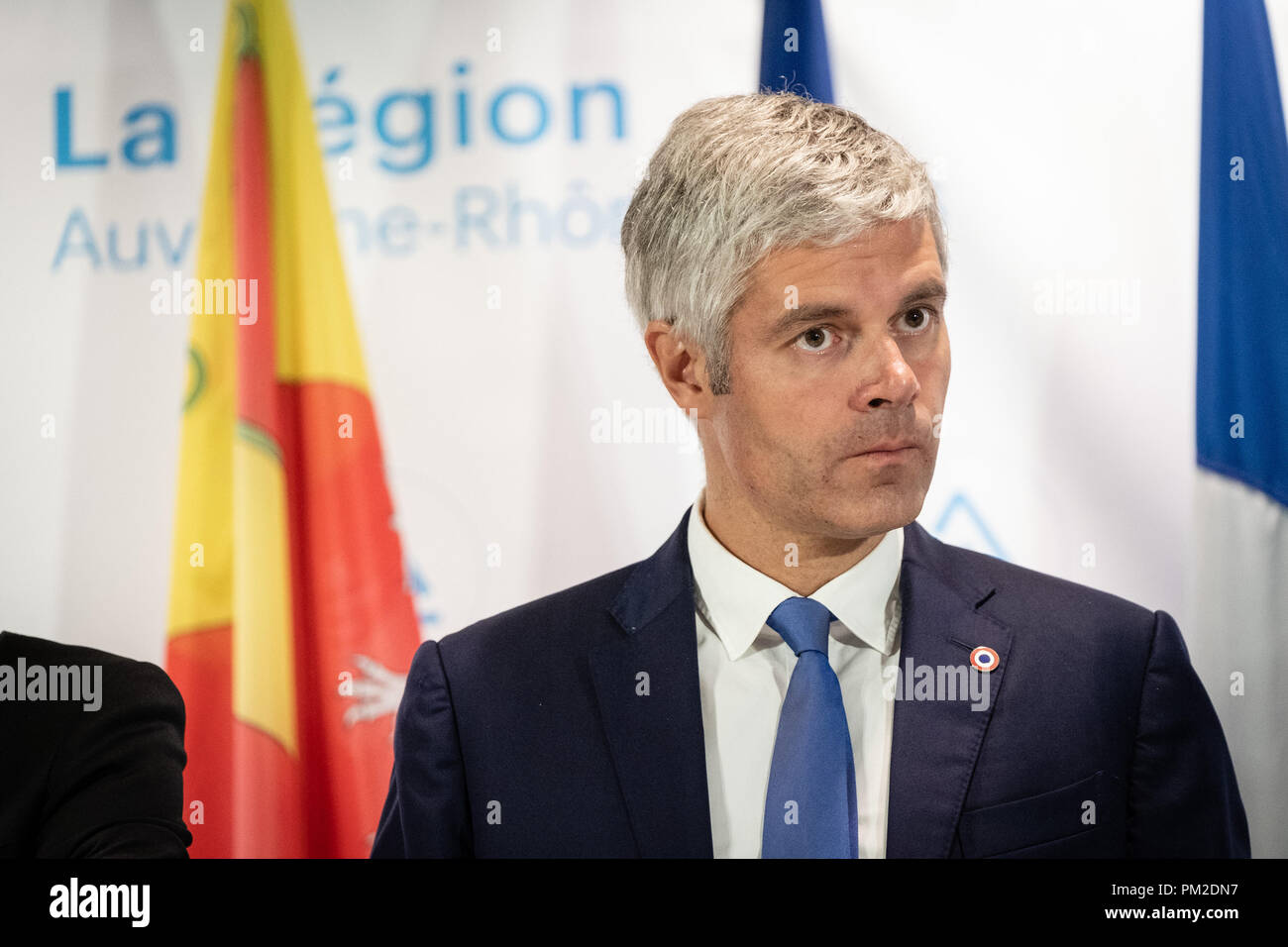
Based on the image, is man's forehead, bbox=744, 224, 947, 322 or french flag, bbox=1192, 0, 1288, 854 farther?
french flag, bbox=1192, 0, 1288, 854

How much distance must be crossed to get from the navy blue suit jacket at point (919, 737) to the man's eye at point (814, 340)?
0.38 m

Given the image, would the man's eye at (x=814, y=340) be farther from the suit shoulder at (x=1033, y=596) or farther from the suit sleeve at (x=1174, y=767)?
the suit sleeve at (x=1174, y=767)

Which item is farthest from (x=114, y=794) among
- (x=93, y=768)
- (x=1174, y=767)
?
(x=1174, y=767)

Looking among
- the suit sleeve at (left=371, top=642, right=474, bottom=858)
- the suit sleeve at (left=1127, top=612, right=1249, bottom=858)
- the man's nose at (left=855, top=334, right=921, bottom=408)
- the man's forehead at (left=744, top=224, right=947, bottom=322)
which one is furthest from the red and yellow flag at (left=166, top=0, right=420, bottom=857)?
the suit sleeve at (left=1127, top=612, right=1249, bottom=858)

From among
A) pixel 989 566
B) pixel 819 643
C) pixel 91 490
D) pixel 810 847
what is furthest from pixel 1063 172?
pixel 91 490

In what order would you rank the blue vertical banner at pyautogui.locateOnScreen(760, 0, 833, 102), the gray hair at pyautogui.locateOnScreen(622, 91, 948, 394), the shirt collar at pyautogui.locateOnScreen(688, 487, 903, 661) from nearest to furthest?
the gray hair at pyautogui.locateOnScreen(622, 91, 948, 394) → the shirt collar at pyautogui.locateOnScreen(688, 487, 903, 661) → the blue vertical banner at pyautogui.locateOnScreen(760, 0, 833, 102)

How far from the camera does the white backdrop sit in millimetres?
2328

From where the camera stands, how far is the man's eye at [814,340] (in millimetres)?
2004

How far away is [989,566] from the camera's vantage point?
2145mm

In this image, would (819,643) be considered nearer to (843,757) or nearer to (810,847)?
(843,757)

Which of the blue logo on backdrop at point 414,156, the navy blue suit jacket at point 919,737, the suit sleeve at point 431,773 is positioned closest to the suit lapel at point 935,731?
the navy blue suit jacket at point 919,737

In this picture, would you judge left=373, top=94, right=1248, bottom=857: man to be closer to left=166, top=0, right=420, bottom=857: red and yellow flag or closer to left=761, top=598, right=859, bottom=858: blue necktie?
left=761, top=598, right=859, bottom=858: blue necktie

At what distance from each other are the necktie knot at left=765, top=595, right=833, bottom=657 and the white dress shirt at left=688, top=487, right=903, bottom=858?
0.02 metres

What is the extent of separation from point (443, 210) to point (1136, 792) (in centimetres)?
171
